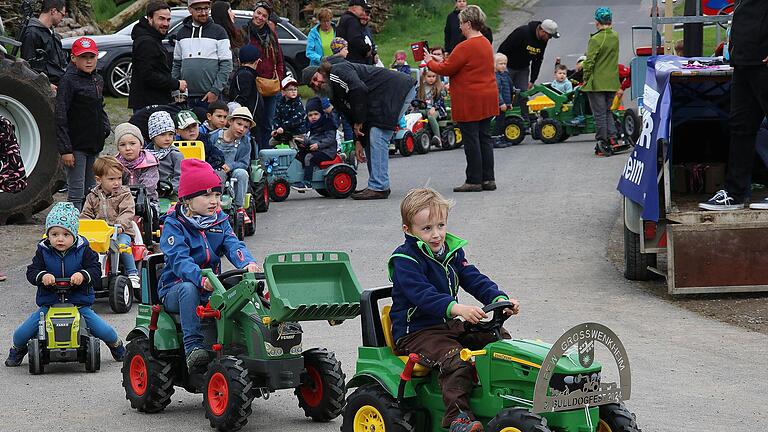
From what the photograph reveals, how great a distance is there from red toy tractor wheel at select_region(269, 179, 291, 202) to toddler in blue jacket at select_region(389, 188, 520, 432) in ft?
33.1

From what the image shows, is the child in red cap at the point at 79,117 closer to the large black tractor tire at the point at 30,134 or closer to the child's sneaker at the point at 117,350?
the large black tractor tire at the point at 30,134

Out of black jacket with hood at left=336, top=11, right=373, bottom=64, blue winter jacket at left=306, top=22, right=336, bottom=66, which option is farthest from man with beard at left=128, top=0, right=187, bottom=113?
blue winter jacket at left=306, top=22, right=336, bottom=66

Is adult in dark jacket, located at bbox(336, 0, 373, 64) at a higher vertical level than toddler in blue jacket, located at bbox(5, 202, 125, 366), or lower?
higher

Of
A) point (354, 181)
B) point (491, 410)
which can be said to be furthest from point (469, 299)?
point (354, 181)

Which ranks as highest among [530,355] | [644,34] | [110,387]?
[644,34]

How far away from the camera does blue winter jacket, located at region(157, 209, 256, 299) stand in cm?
702

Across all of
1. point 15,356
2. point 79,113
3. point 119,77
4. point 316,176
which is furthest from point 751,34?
point 119,77

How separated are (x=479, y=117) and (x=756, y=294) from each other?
6.09 meters

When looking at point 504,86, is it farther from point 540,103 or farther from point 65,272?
point 65,272

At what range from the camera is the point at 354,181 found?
639 inches

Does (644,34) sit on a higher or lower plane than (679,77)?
higher

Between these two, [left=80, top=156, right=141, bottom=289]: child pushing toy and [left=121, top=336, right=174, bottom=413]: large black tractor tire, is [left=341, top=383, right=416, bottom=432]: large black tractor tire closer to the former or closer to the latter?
[left=121, top=336, right=174, bottom=413]: large black tractor tire

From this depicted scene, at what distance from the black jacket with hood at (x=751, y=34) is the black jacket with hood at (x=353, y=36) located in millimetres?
9355

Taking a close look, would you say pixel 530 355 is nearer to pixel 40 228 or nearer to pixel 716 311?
pixel 716 311
